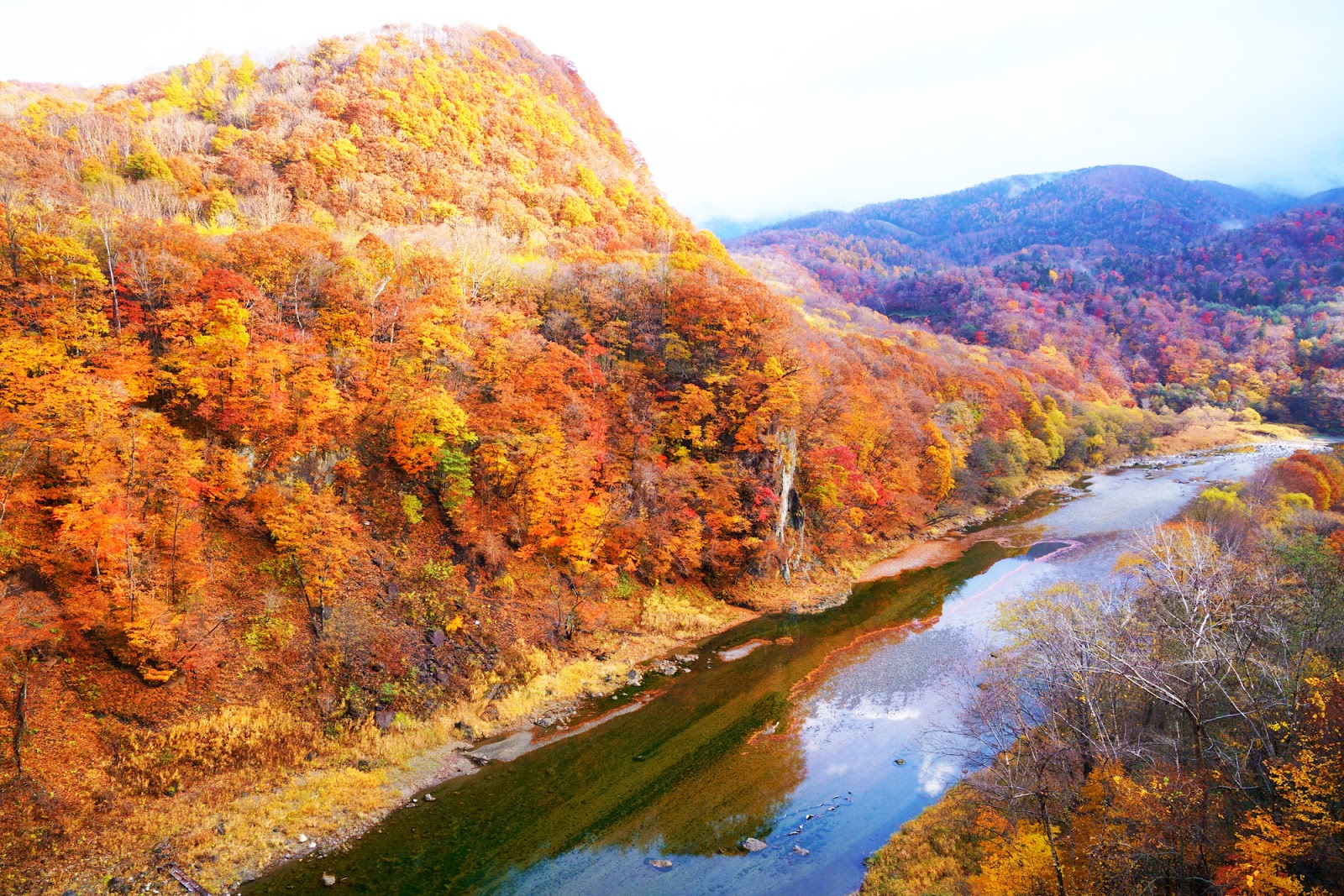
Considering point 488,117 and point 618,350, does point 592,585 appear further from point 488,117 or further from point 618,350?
point 488,117

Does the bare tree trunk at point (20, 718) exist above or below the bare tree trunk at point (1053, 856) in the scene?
above

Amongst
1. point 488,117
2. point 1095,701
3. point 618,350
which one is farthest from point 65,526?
A: point 488,117

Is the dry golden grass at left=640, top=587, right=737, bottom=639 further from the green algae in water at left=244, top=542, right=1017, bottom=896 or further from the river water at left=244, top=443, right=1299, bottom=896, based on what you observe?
the green algae in water at left=244, top=542, right=1017, bottom=896

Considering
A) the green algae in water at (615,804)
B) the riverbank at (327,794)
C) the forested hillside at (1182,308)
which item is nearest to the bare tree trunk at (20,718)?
the riverbank at (327,794)

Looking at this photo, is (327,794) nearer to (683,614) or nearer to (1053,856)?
(683,614)

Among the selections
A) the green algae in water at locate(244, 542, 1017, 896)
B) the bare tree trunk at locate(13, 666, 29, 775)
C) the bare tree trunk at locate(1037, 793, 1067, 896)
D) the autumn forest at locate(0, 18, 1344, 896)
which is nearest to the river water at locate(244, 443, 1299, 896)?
the green algae in water at locate(244, 542, 1017, 896)

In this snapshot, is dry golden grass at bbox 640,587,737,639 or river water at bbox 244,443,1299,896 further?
dry golden grass at bbox 640,587,737,639

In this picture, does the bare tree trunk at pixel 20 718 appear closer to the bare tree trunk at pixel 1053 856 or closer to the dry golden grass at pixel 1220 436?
the bare tree trunk at pixel 1053 856
